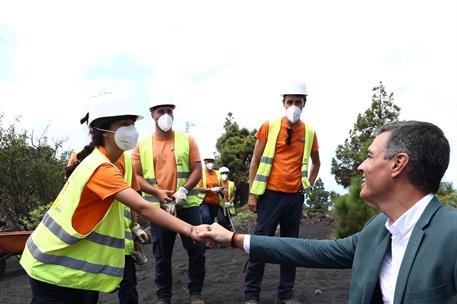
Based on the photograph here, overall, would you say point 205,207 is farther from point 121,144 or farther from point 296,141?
point 121,144

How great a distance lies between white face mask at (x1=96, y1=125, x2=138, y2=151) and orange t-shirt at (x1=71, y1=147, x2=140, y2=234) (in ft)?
1.05

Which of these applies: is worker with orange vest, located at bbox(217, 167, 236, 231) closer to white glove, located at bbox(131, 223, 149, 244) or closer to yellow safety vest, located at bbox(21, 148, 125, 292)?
white glove, located at bbox(131, 223, 149, 244)

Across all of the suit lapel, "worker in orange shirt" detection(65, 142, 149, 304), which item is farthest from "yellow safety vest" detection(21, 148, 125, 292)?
the suit lapel

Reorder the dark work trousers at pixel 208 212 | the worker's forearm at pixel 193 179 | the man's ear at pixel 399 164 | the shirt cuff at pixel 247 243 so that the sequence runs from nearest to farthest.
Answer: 1. the man's ear at pixel 399 164
2. the shirt cuff at pixel 247 243
3. the worker's forearm at pixel 193 179
4. the dark work trousers at pixel 208 212

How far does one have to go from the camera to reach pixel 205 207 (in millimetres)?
11438

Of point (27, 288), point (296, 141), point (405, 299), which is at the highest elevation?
point (296, 141)

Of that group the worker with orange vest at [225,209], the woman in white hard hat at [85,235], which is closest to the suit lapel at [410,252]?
the woman in white hard hat at [85,235]

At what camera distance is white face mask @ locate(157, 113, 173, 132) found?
17.8 feet

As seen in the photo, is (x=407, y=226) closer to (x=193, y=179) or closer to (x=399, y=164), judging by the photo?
(x=399, y=164)

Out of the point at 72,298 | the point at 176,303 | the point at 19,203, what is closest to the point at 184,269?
the point at 176,303

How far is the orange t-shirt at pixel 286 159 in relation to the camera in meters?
5.46

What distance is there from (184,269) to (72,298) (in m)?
4.77

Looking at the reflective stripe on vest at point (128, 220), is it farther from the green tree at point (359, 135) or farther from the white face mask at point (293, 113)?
the green tree at point (359, 135)

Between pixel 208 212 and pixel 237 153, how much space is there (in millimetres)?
8957
